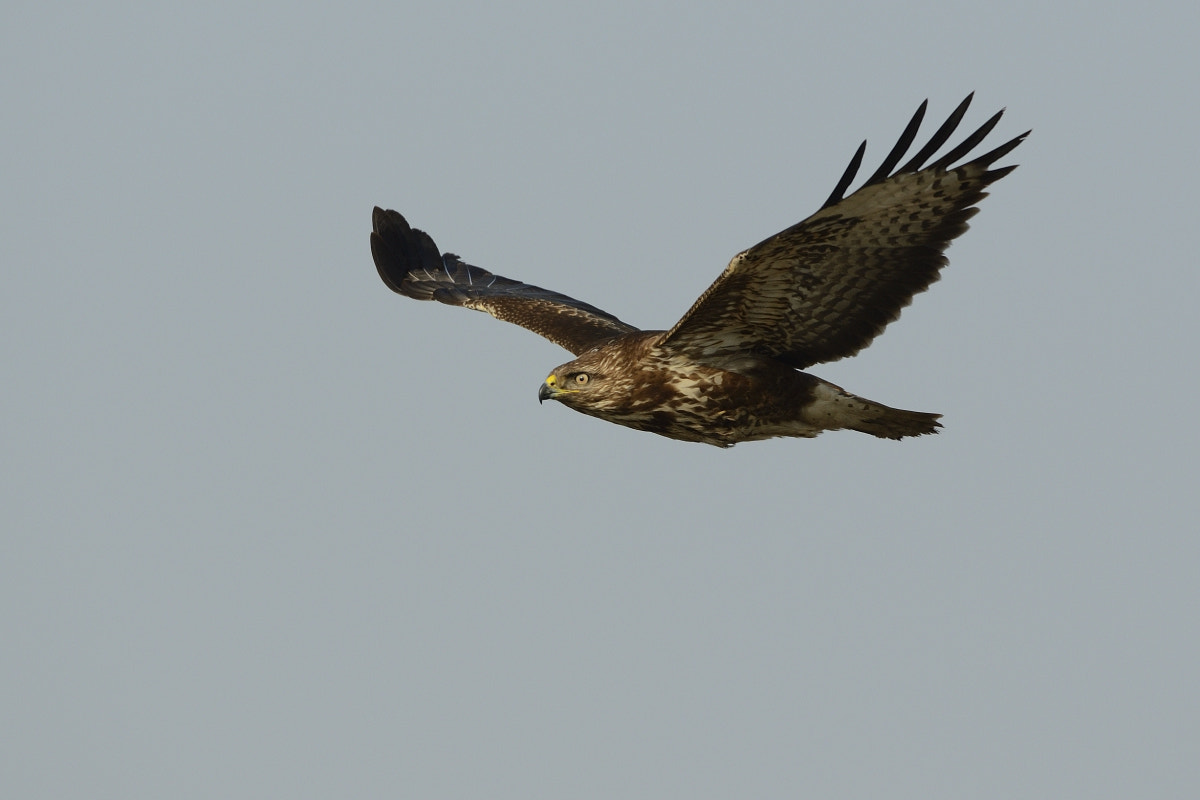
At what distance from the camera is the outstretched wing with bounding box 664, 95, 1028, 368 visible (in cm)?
860

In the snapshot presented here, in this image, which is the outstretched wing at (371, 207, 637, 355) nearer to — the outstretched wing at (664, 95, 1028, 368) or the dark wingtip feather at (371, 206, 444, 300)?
the dark wingtip feather at (371, 206, 444, 300)

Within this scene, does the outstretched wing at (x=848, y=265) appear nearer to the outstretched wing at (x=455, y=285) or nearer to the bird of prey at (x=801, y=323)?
the bird of prey at (x=801, y=323)

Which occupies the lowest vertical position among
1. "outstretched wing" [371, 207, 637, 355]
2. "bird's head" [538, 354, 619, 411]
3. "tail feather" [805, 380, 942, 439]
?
"tail feather" [805, 380, 942, 439]

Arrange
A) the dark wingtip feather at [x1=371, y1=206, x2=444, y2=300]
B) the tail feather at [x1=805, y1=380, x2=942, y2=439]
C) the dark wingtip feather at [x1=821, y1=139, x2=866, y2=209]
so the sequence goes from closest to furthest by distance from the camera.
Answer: the dark wingtip feather at [x1=821, y1=139, x2=866, y2=209] < the tail feather at [x1=805, y1=380, x2=942, y2=439] < the dark wingtip feather at [x1=371, y1=206, x2=444, y2=300]

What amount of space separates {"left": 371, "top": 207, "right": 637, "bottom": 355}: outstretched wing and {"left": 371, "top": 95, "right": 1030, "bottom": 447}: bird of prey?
9.02 feet

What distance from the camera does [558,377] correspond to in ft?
32.7

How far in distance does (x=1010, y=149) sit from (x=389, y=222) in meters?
7.43

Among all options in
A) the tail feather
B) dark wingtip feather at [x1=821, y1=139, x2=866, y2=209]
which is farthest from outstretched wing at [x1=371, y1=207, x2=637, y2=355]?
dark wingtip feather at [x1=821, y1=139, x2=866, y2=209]

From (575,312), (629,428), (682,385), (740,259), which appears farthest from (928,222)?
(575,312)

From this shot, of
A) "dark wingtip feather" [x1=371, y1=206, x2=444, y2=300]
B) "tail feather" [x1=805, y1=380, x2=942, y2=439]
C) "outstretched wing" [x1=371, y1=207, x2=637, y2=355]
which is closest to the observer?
"tail feather" [x1=805, y1=380, x2=942, y2=439]

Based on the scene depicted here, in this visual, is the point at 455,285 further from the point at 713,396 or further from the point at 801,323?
the point at 801,323

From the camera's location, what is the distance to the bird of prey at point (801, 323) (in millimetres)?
8656

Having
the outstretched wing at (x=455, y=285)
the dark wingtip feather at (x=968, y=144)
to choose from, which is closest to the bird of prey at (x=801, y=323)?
the dark wingtip feather at (x=968, y=144)

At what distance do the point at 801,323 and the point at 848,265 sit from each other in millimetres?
589
